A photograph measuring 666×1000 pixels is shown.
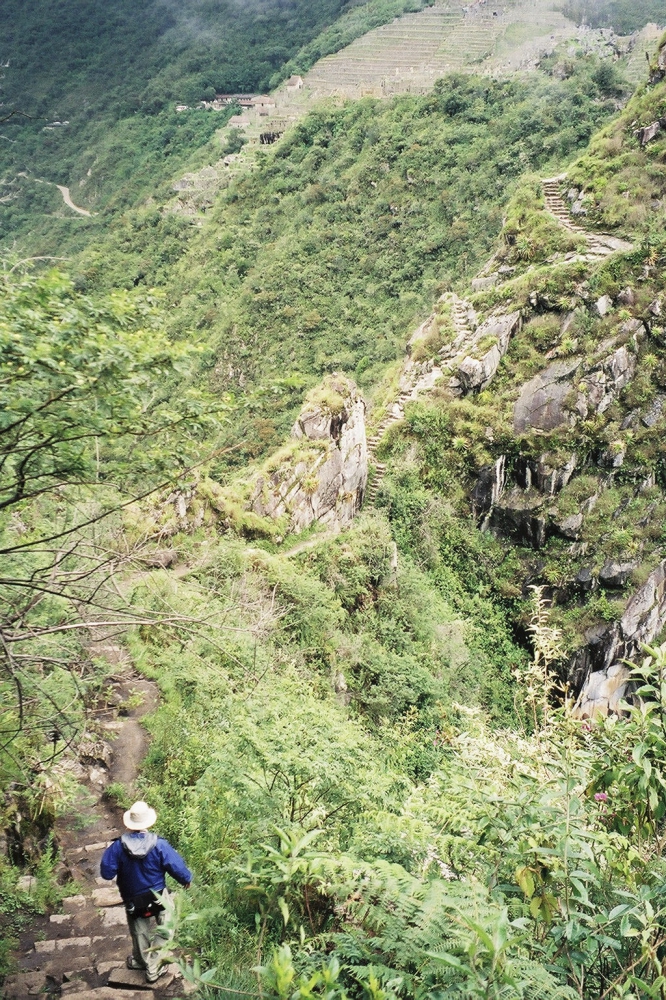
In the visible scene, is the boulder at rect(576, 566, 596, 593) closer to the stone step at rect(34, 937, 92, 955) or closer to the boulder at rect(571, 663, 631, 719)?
the boulder at rect(571, 663, 631, 719)

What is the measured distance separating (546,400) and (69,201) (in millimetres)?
57137

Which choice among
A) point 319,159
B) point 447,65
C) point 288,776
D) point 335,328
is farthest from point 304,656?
point 447,65

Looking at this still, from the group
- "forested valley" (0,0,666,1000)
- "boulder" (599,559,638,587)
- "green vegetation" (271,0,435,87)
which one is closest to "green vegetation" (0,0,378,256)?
"green vegetation" (271,0,435,87)

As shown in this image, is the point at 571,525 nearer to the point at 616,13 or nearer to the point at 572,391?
the point at 572,391

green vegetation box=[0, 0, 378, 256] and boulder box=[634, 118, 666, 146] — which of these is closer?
boulder box=[634, 118, 666, 146]

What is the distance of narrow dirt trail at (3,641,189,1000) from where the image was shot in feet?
13.9

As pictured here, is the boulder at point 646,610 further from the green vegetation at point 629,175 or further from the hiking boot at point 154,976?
the hiking boot at point 154,976

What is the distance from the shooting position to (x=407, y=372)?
18.6 m

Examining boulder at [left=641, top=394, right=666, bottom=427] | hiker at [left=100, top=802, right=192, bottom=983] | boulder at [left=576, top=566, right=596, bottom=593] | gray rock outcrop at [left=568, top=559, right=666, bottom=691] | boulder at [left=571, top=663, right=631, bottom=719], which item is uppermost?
hiker at [left=100, top=802, right=192, bottom=983]

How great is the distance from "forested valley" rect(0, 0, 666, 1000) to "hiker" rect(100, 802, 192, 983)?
35 centimetres

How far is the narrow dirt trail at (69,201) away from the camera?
188 ft

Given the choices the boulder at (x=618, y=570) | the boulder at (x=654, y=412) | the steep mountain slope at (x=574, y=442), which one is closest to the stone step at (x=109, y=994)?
the steep mountain slope at (x=574, y=442)

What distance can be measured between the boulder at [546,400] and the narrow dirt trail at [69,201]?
50196mm

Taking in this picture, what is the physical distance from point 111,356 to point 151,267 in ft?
136
